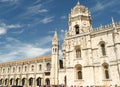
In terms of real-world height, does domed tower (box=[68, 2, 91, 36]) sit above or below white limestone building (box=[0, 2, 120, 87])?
above

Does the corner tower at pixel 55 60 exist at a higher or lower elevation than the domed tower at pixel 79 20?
lower

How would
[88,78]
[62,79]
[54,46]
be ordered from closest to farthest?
[88,78] → [62,79] → [54,46]

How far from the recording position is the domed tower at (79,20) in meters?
37.1

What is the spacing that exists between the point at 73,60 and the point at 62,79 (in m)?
8.38

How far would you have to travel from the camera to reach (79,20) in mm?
37312

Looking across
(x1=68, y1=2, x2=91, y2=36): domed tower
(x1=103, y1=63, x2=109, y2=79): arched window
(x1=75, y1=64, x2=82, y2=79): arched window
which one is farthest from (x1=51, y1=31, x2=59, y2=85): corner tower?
(x1=103, y1=63, x2=109, y2=79): arched window

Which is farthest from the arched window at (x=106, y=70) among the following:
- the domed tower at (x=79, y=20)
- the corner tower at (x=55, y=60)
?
the corner tower at (x=55, y=60)

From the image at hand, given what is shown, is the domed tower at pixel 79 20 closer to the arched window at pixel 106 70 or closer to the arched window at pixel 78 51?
the arched window at pixel 78 51

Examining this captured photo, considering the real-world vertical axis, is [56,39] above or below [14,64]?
above

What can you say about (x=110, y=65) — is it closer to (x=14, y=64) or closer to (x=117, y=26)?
(x=117, y=26)

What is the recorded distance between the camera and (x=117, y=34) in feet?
101

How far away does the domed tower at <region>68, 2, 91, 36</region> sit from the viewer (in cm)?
3710

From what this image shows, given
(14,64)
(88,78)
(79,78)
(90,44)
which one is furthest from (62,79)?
(14,64)

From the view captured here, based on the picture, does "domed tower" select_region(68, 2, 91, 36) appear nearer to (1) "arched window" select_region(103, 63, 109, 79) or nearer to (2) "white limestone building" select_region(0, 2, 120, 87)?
(2) "white limestone building" select_region(0, 2, 120, 87)
